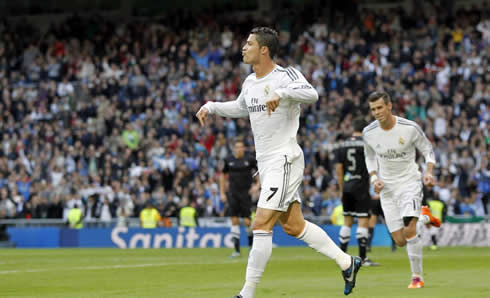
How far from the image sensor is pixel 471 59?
30047 mm

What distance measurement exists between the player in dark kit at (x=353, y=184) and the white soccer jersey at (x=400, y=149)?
408 cm

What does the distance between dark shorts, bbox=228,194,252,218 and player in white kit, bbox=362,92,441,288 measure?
300 inches

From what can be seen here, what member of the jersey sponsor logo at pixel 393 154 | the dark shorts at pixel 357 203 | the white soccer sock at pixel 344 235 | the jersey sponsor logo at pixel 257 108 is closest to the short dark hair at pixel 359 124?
the dark shorts at pixel 357 203

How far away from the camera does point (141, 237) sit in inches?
1039

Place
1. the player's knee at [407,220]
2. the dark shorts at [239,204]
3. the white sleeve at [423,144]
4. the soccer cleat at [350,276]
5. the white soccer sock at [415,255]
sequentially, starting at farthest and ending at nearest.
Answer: the dark shorts at [239,204] < the white sleeve at [423,144] < the player's knee at [407,220] < the white soccer sock at [415,255] < the soccer cleat at [350,276]

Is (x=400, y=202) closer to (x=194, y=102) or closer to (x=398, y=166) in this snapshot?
(x=398, y=166)

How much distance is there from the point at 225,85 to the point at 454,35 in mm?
7778

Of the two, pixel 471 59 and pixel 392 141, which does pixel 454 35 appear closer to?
pixel 471 59

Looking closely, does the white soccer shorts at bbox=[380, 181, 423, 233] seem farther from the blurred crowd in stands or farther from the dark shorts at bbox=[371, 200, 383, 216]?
the blurred crowd in stands

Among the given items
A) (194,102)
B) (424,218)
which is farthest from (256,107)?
(194,102)

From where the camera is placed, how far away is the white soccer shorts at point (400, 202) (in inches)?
449

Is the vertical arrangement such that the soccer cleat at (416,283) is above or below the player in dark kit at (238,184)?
below

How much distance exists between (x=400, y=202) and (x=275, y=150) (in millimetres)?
3269

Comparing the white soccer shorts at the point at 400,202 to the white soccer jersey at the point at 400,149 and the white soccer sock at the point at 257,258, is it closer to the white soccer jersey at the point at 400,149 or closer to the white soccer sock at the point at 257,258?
the white soccer jersey at the point at 400,149
